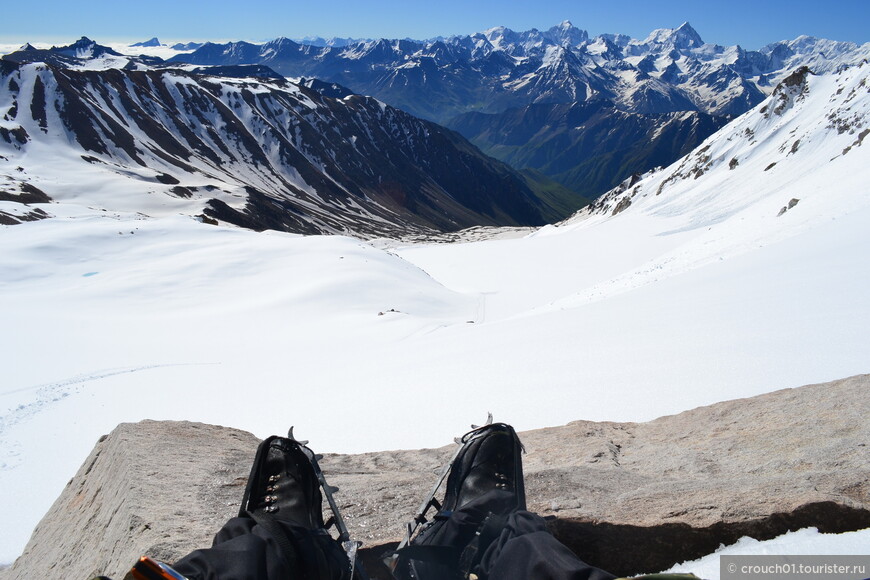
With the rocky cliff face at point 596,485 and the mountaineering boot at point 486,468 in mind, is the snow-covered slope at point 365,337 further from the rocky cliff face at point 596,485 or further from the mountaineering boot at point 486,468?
the mountaineering boot at point 486,468

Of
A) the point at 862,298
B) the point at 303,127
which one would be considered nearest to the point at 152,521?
the point at 862,298

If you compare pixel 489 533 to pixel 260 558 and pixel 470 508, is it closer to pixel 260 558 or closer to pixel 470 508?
pixel 470 508

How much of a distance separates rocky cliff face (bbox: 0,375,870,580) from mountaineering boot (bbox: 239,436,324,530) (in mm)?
365

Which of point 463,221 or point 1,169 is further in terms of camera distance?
point 463,221

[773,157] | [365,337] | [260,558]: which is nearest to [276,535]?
[260,558]

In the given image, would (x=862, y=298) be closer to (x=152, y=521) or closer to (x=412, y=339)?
(x=152, y=521)

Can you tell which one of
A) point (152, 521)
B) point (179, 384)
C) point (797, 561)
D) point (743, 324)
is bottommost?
point (152, 521)

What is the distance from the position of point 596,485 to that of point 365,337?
1175 centimetres

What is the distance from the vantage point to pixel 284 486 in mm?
3512

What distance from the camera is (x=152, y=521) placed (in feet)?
10.9

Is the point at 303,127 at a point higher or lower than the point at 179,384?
higher

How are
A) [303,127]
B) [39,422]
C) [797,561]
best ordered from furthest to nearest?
1. [303,127]
2. [39,422]
3. [797,561]

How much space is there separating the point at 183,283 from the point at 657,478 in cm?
2191

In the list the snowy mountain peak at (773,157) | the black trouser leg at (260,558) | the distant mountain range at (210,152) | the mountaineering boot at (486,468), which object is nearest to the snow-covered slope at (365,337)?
the mountaineering boot at (486,468)
